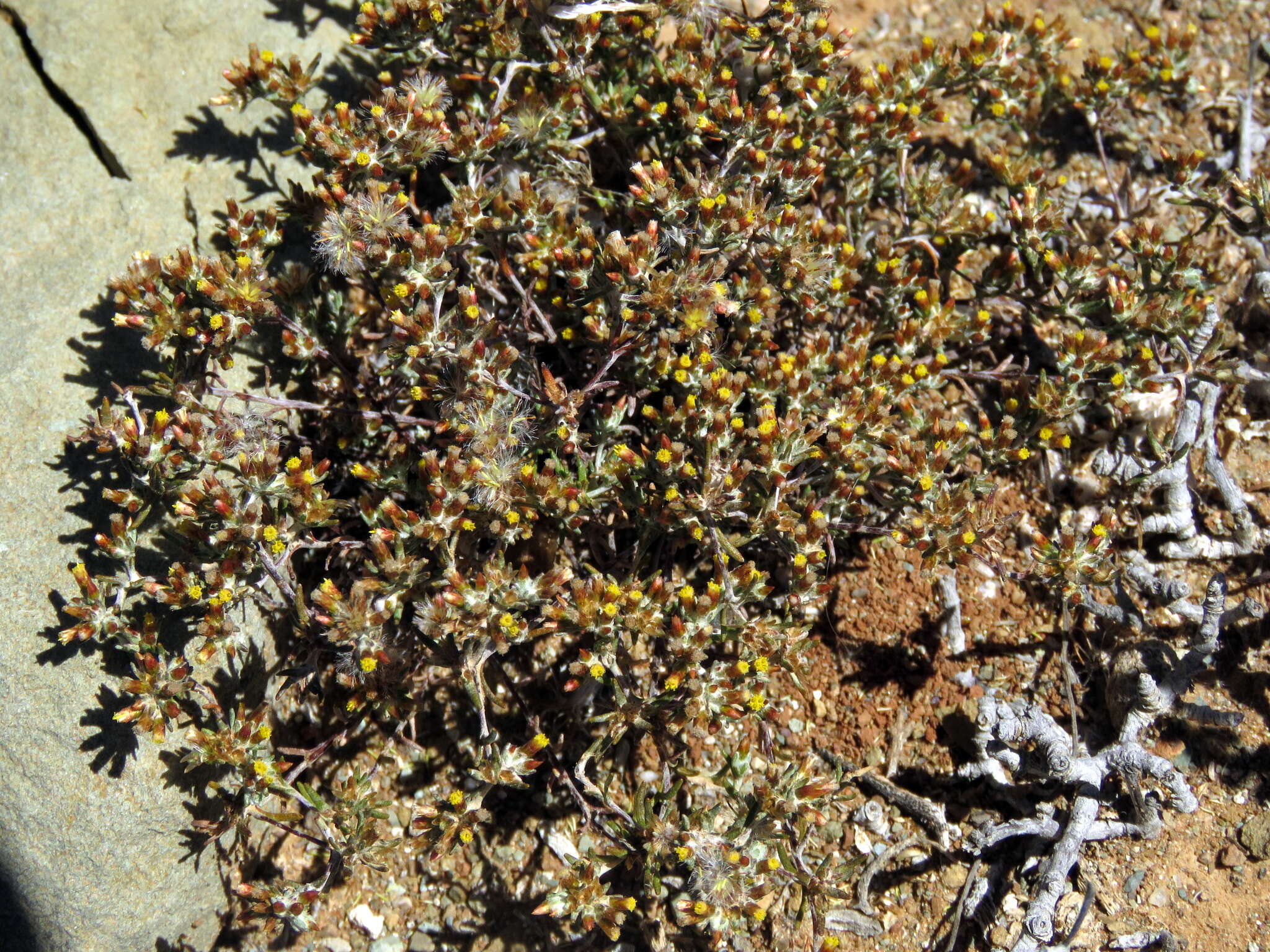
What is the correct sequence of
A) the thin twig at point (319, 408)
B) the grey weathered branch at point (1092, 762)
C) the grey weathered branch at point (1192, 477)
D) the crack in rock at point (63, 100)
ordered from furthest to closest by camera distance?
the crack in rock at point (63, 100) → the grey weathered branch at point (1192, 477) → the thin twig at point (319, 408) → the grey weathered branch at point (1092, 762)

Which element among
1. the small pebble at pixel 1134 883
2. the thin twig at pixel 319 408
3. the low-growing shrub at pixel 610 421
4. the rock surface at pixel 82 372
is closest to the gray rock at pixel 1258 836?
the small pebble at pixel 1134 883

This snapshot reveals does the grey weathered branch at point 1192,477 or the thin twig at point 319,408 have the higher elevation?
the thin twig at point 319,408

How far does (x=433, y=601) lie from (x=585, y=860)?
1.19m

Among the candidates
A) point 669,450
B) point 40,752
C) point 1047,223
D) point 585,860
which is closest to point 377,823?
point 585,860

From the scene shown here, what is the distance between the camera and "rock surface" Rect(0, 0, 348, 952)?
12.3 ft

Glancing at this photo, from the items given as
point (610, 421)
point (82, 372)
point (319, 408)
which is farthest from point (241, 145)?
point (610, 421)

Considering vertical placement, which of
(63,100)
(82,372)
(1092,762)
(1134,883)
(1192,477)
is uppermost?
(63,100)

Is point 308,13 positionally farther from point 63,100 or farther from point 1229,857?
point 1229,857

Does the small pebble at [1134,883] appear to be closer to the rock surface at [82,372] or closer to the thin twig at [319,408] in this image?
the thin twig at [319,408]

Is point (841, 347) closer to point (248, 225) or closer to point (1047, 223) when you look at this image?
point (1047, 223)

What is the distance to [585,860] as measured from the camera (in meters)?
3.67

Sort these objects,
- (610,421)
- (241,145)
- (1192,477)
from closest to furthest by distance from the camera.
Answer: (610,421), (1192,477), (241,145)

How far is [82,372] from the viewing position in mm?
4176

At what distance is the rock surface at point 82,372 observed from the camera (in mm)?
3736
